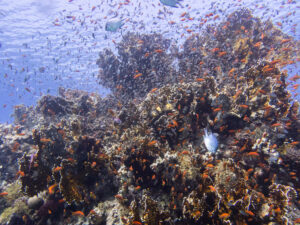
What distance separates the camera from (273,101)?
21.0ft

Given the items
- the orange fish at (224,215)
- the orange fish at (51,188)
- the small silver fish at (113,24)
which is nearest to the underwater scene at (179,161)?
the orange fish at (224,215)

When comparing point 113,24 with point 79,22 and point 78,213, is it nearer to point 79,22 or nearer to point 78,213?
point 79,22

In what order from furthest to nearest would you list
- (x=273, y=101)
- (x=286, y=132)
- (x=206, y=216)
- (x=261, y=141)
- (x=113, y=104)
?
(x=113, y=104)
(x=273, y=101)
(x=286, y=132)
(x=261, y=141)
(x=206, y=216)

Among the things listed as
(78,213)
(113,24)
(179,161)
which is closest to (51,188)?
(78,213)

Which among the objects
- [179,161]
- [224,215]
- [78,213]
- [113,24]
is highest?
[113,24]

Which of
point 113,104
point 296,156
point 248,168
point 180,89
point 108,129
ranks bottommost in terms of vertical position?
point 113,104

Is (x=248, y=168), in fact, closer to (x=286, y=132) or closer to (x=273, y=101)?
(x=286, y=132)

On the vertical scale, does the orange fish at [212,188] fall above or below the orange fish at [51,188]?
above

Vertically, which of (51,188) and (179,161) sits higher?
(179,161)

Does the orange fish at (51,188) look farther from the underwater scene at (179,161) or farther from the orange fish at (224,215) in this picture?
the orange fish at (224,215)

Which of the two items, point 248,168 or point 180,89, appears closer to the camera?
point 248,168

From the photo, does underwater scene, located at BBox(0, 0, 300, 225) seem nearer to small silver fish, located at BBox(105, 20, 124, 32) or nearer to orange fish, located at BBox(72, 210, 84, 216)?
orange fish, located at BBox(72, 210, 84, 216)

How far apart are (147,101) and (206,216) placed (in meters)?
4.51

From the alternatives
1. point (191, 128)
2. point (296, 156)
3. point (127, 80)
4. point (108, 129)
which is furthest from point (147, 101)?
point (127, 80)
